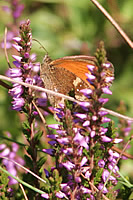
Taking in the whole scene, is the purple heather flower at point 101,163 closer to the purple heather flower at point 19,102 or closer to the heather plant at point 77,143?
the heather plant at point 77,143

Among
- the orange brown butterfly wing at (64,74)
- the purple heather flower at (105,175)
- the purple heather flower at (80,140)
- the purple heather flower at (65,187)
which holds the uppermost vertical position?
the orange brown butterfly wing at (64,74)

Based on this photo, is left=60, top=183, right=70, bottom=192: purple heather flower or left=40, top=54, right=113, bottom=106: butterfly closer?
left=60, top=183, right=70, bottom=192: purple heather flower

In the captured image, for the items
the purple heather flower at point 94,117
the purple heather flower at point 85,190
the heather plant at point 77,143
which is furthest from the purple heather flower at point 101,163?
the purple heather flower at point 94,117

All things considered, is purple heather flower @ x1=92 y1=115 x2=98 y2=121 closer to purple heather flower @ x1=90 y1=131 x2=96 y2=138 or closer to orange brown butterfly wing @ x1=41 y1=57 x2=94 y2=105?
purple heather flower @ x1=90 y1=131 x2=96 y2=138

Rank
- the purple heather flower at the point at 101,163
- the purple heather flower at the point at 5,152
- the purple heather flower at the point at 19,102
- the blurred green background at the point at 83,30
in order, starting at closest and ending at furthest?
the purple heather flower at the point at 101,163 < the purple heather flower at the point at 19,102 < the purple heather flower at the point at 5,152 < the blurred green background at the point at 83,30

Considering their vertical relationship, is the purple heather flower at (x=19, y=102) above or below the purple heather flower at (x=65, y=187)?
above

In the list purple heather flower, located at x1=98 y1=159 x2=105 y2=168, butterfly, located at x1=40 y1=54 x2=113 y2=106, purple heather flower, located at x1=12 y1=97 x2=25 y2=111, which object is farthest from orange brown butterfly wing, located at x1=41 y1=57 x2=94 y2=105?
purple heather flower, located at x1=98 y1=159 x2=105 y2=168

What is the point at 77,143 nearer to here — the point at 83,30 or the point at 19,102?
the point at 19,102

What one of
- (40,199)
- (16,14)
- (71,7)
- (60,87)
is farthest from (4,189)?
(71,7)
